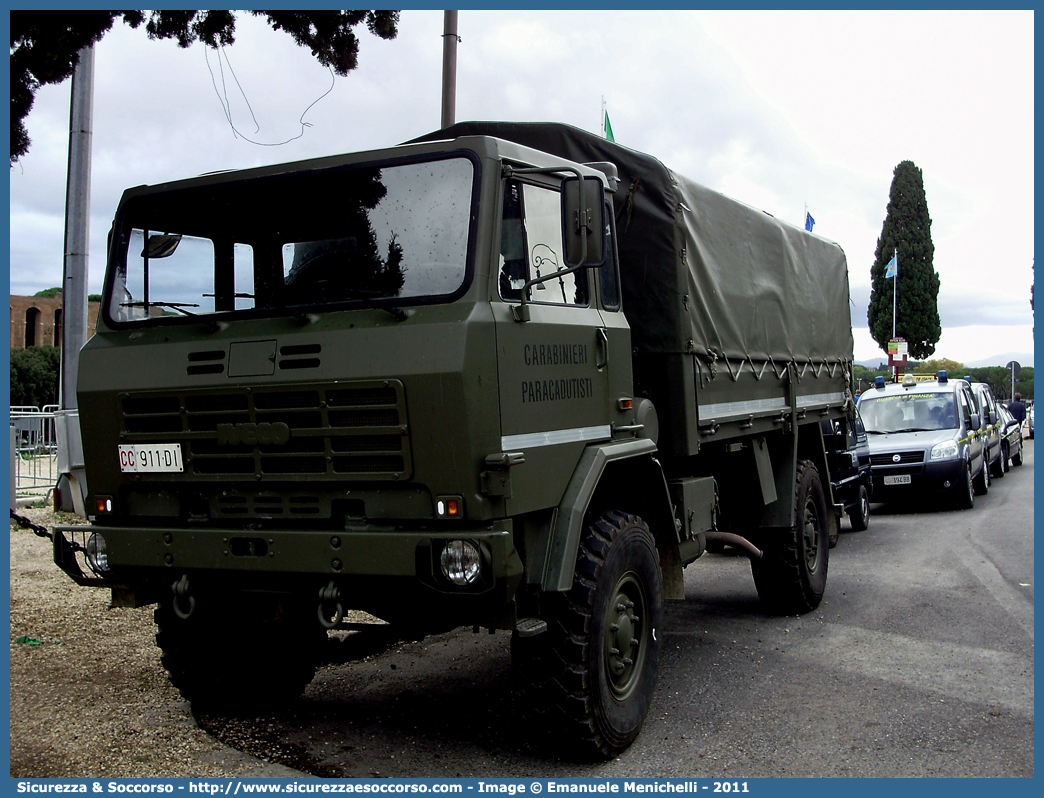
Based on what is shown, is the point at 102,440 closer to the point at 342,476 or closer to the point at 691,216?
the point at 342,476

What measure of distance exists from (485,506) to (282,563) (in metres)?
0.99

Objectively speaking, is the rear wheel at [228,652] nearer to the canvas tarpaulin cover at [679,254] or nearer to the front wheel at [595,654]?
the front wheel at [595,654]

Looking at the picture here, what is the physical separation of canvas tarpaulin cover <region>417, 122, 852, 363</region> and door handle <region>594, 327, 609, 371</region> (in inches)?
33.2

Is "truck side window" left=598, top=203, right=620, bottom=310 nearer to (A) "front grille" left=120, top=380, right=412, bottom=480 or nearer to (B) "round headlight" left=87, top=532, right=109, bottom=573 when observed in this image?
(A) "front grille" left=120, top=380, right=412, bottom=480

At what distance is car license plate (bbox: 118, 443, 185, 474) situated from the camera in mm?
4641

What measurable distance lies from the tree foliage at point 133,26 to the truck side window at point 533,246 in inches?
130

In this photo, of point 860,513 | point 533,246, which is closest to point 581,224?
point 533,246

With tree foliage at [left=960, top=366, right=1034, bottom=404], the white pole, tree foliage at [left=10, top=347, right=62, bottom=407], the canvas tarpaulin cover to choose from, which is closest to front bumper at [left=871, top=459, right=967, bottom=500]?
the canvas tarpaulin cover

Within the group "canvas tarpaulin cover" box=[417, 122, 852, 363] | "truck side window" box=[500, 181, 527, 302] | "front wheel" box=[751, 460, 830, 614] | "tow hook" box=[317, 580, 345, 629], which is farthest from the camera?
"front wheel" box=[751, 460, 830, 614]

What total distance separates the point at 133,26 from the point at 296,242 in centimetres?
311

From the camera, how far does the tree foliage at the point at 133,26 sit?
20.2 feet

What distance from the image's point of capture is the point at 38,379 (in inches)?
1750

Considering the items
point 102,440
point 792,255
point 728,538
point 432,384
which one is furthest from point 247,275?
point 792,255

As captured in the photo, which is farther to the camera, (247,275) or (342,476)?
(247,275)
